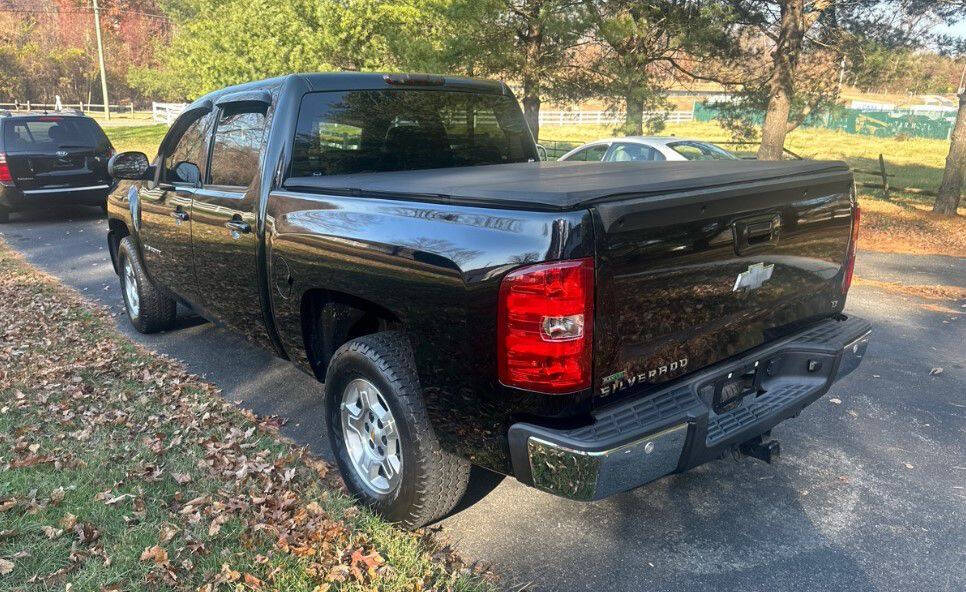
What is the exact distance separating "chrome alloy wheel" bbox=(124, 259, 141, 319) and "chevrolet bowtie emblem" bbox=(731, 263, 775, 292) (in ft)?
16.5

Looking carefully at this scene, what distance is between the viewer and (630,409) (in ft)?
8.30

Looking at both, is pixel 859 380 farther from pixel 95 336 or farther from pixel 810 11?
pixel 810 11

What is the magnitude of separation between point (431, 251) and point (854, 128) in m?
55.8

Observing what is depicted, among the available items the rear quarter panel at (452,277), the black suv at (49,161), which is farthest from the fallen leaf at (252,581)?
the black suv at (49,161)

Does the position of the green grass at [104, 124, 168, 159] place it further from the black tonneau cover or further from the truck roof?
the black tonneau cover

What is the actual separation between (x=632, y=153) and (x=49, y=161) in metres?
9.64

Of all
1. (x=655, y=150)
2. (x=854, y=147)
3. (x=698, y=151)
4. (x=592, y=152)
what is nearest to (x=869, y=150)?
(x=854, y=147)

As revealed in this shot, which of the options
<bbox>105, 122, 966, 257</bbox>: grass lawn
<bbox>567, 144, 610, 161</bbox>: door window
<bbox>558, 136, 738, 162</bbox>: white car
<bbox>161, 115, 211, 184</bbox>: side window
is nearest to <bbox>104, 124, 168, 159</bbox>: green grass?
<bbox>105, 122, 966, 257</bbox>: grass lawn

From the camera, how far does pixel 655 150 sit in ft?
35.8

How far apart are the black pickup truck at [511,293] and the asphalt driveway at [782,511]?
0.37 m

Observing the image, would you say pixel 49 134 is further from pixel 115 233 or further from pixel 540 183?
pixel 540 183

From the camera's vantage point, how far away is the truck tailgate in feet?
7.99

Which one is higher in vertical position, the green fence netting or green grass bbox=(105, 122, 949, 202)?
the green fence netting

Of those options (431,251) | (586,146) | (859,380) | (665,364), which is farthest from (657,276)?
(586,146)
